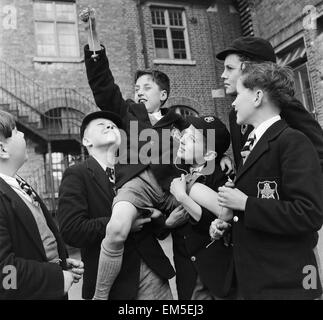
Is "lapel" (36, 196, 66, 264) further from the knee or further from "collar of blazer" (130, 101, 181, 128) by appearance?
"collar of blazer" (130, 101, 181, 128)

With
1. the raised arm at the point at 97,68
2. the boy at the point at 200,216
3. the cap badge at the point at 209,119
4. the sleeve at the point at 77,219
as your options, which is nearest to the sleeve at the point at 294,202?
the boy at the point at 200,216

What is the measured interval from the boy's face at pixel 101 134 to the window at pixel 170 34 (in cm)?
1141

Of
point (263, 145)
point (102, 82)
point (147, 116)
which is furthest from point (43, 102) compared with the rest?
point (263, 145)

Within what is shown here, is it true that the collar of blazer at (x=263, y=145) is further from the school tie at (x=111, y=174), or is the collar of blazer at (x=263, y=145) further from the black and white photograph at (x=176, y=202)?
the school tie at (x=111, y=174)

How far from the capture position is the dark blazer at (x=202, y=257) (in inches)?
95.2

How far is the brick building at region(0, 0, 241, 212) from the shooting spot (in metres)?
11.8

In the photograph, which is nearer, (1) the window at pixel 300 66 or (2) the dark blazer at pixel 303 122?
(2) the dark blazer at pixel 303 122

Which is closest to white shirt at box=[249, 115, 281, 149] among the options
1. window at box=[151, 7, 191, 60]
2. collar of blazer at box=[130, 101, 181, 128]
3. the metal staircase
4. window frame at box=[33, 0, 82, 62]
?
collar of blazer at box=[130, 101, 181, 128]

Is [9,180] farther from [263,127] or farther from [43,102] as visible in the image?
[43,102]

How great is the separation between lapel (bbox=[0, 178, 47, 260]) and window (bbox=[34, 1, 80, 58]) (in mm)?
11222

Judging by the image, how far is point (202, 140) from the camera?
264 centimetres

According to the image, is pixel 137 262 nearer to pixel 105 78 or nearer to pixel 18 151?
pixel 18 151

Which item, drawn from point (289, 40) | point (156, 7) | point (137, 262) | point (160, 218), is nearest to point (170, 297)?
point (137, 262)
